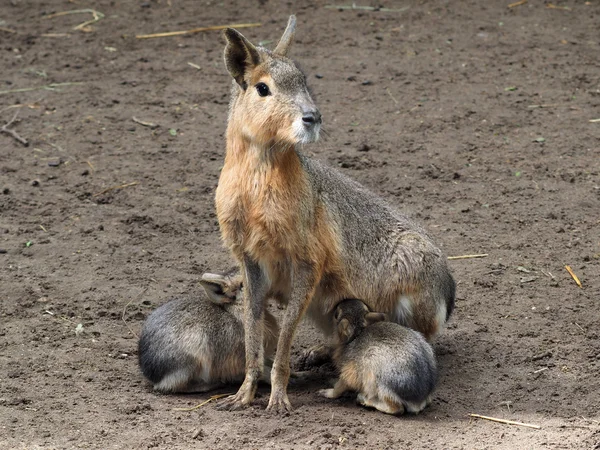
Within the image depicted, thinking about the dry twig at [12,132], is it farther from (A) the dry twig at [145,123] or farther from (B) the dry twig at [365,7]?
(B) the dry twig at [365,7]

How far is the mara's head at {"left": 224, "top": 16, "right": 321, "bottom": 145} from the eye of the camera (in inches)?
188

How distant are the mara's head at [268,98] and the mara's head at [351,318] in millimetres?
1014

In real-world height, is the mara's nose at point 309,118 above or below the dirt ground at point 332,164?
above

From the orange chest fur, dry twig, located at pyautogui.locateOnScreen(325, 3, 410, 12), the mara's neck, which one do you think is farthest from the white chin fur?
dry twig, located at pyautogui.locateOnScreen(325, 3, 410, 12)

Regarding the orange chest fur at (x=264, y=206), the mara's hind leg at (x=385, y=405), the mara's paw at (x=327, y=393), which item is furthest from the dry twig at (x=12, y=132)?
the mara's hind leg at (x=385, y=405)

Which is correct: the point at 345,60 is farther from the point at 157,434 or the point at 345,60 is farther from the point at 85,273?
the point at 157,434

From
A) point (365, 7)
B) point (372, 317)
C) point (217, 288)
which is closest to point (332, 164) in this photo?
point (217, 288)

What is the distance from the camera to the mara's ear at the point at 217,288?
544 centimetres

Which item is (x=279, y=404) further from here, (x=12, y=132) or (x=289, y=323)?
(x=12, y=132)

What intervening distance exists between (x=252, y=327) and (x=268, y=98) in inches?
48.8

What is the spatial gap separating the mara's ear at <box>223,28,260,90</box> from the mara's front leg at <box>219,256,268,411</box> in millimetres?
960

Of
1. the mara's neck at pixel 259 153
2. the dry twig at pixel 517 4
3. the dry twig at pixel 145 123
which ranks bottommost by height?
the dry twig at pixel 145 123

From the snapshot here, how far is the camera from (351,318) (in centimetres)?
524

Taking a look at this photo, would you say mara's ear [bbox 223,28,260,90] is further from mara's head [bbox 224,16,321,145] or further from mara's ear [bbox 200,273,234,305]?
mara's ear [bbox 200,273,234,305]
